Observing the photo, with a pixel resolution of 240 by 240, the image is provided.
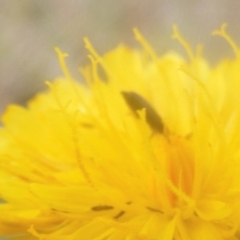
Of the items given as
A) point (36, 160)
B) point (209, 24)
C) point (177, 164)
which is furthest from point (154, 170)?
point (209, 24)

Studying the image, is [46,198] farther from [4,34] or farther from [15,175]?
[4,34]

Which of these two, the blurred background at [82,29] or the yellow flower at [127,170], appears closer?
the yellow flower at [127,170]

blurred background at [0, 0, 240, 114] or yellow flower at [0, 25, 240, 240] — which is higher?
blurred background at [0, 0, 240, 114]

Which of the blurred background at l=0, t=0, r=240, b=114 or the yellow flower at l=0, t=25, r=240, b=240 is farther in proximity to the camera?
the blurred background at l=0, t=0, r=240, b=114

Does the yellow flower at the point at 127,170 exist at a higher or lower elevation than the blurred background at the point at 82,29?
lower
